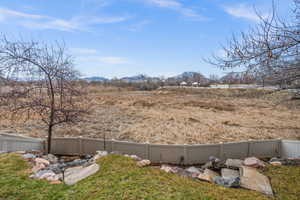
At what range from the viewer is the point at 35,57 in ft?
11.8

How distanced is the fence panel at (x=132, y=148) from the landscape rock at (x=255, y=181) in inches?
93.8

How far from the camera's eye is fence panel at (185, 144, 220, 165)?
179 inches

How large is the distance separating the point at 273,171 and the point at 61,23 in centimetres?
755

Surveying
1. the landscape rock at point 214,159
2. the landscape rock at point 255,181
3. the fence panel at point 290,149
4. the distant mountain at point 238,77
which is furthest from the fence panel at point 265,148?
the distant mountain at point 238,77

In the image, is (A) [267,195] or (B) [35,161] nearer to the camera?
(A) [267,195]

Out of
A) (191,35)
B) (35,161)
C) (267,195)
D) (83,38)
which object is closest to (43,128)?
(83,38)

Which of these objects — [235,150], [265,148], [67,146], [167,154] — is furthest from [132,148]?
[265,148]

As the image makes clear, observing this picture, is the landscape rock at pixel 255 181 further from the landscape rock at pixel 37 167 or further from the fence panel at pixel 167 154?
the landscape rock at pixel 37 167

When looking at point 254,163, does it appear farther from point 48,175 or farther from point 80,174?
point 48,175

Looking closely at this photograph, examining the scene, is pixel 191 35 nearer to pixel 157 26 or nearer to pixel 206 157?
pixel 157 26

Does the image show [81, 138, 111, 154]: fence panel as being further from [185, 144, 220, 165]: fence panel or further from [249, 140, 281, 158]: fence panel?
[249, 140, 281, 158]: fence panel

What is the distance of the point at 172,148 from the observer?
4.57m

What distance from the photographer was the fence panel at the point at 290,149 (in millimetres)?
4457

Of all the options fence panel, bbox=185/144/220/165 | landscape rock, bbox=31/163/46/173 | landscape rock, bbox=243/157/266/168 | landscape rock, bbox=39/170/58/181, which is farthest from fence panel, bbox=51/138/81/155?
landscape rock, bbox=243/157/266/168
